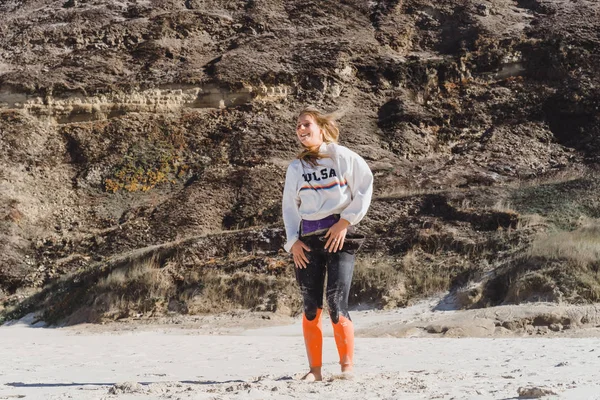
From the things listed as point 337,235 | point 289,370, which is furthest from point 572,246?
point 337,235

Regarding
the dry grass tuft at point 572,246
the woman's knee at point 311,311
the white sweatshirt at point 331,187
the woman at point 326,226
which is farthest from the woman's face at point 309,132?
the dry grass tuft at point 572,246

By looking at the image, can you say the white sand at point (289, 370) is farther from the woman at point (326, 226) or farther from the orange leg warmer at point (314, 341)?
the woman at point (326, 226)

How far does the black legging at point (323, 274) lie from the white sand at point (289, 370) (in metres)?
0.49

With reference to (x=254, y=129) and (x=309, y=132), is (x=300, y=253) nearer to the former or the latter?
(x=309, y=132)

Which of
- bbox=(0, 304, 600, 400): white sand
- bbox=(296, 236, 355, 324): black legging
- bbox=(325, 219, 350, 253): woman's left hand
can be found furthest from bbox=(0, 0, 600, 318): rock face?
bbox=(325, 219, 350, 253): woman's left hand

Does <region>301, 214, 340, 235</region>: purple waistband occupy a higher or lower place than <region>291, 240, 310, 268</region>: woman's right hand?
higher

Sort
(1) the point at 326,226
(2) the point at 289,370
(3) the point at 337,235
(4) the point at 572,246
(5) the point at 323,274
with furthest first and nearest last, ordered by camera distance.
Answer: (4) the point at 572,246, (2) the point at 289,370, (5) the point at 323,274, (1) the point at 326,226, (3) the point at 337,235

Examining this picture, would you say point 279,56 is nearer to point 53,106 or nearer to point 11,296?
point 53,106

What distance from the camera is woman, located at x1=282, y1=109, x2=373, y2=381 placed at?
4781mm

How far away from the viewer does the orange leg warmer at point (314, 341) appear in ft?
16.2

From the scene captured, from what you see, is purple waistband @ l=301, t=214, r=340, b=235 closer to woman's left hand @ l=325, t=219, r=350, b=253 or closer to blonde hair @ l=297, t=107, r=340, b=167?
woman's left hand @ l=325, t=219, r=350, b=253

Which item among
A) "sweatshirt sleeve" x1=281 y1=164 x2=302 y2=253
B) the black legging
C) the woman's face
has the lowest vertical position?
the black legging

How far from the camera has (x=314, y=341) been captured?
4.98 metres

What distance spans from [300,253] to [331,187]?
0.49m
